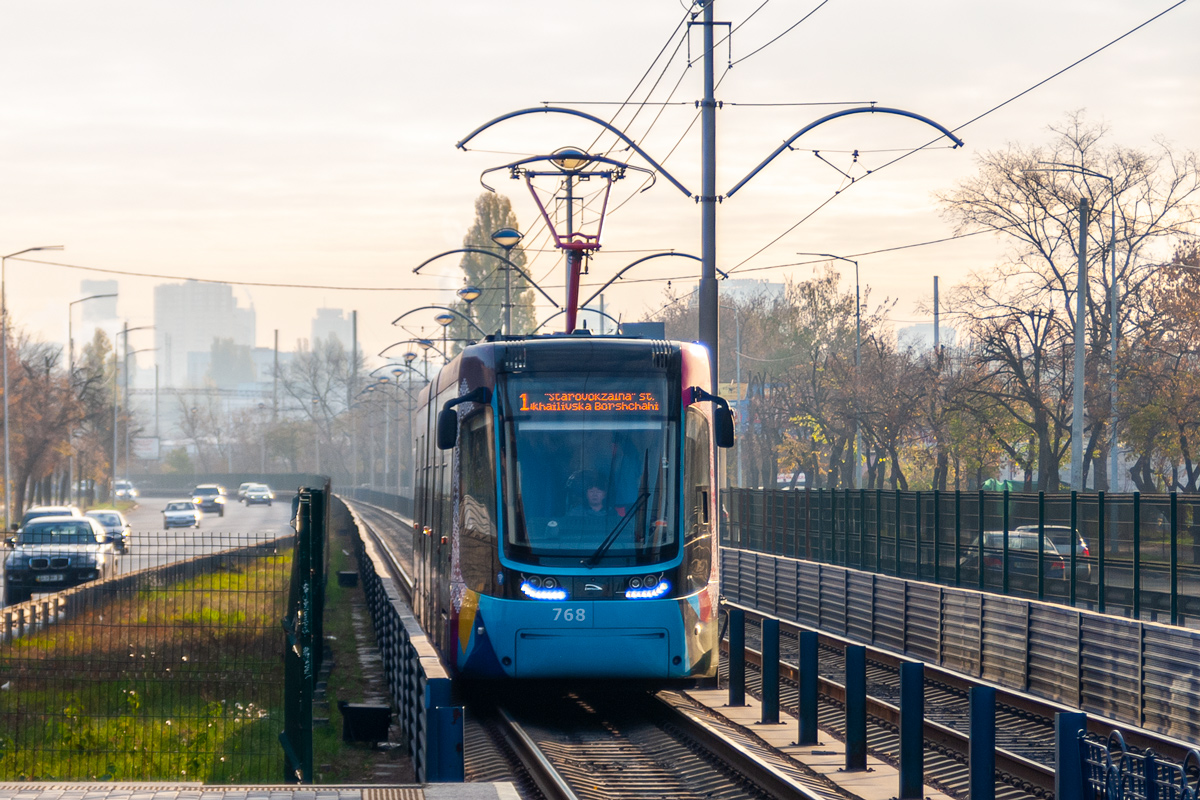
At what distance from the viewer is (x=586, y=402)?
44.7 feet

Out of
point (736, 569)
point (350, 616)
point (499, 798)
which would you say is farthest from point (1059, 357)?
point (499, 798)

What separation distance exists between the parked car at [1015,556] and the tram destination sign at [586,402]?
9476 millimetres

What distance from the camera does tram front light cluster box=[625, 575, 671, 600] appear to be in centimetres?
1310

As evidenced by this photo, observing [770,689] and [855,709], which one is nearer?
[855,709]

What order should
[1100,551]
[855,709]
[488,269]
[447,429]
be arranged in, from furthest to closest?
[488,269]
[1100,551]
[447,429]
[855,709]

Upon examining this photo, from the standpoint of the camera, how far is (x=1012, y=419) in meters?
57.6

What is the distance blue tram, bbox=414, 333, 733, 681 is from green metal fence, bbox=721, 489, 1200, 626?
7.14 metres

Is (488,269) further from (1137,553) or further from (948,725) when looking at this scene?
(948,725)

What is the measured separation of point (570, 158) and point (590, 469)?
29.0 ft

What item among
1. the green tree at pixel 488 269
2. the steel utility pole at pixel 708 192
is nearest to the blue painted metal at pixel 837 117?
the steel utility pole at pixel 708 192

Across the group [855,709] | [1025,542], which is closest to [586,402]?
[855,709]

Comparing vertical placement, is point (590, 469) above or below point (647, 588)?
above

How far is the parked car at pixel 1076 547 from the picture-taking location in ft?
66.2

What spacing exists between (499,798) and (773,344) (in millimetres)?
75466
